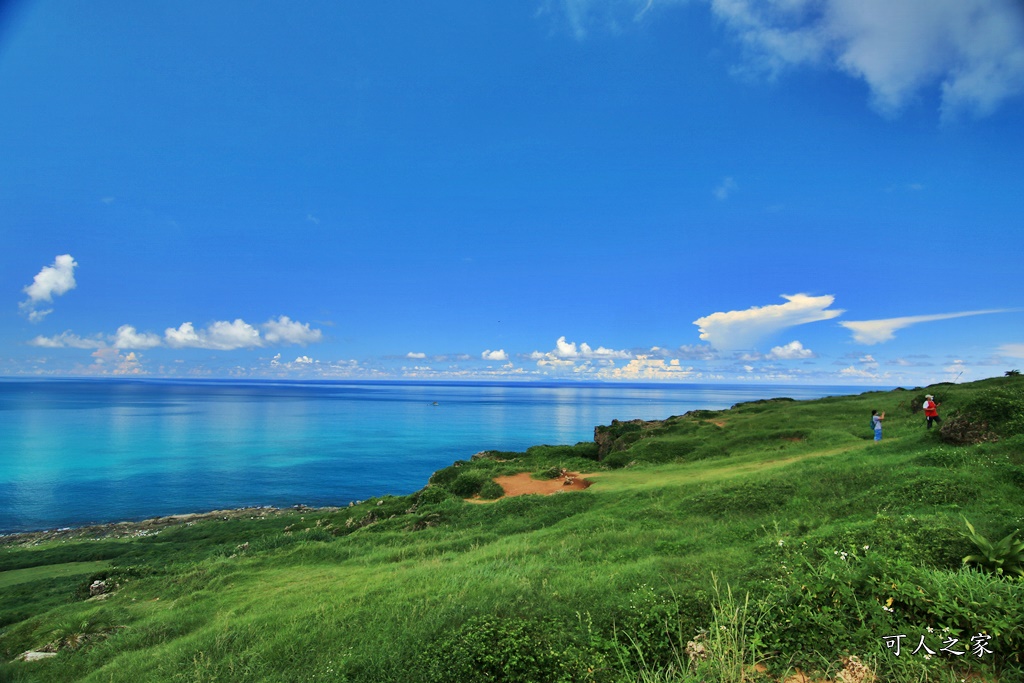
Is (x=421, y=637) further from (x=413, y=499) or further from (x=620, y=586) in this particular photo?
(x=413, y=499)

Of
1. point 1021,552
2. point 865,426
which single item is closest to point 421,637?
point 1021,552

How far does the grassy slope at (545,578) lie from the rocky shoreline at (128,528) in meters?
15.1

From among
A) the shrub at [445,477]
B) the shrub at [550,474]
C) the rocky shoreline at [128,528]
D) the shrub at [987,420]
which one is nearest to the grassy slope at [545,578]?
the shrub at [987,420]

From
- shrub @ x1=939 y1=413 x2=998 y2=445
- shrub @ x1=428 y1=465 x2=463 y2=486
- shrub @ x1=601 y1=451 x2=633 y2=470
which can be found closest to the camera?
shrub @ x1=939 y1=413 x2=998 y2=445

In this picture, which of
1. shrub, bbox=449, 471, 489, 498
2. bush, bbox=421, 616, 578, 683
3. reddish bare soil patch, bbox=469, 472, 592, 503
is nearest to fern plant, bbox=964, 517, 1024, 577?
bush, bbox=421, 616, 578, 683

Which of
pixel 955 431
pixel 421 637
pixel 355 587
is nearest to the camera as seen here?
pixel 421 637

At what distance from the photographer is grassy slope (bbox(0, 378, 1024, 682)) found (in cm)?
748

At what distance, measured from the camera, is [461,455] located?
251 feet

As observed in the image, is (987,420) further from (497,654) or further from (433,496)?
(433,496)

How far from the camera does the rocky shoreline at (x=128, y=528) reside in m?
34.8

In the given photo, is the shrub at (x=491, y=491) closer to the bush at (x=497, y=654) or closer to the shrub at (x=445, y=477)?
the shrub at (x=445, y=477)

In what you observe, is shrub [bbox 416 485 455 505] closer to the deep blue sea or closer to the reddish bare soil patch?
the reddish bare soil patch

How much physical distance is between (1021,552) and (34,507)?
219 feet

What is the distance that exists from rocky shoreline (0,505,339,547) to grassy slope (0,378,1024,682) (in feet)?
49.5
